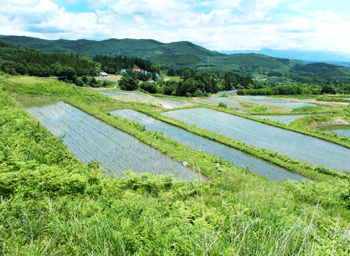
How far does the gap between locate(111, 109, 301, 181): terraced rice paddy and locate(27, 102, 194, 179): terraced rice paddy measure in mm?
3181

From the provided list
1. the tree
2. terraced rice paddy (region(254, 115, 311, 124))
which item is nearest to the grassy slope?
terraced rice paddy (region(254, 115, 311, 124))

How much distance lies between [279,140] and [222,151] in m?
5.90

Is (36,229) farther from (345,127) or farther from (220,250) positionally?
(345,127)

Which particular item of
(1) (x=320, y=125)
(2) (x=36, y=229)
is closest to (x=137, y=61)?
(1) (x=320, y=125)

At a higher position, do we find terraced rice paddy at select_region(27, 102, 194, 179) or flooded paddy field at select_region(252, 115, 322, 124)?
terraced rice paddy at select_region(27, 102, 194, 179)

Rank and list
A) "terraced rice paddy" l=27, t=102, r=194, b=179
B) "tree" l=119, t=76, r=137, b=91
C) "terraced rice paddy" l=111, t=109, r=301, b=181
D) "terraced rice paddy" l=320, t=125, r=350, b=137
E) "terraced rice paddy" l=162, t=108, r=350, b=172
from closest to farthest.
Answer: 1. "terraced rice paddy" l=27, t=102, r=194, b=179
2. "terraced rice paddy" l=111, t=109, r=301, b=181
3. "terraced rice paddy" l=162, t=108, r=350, b=172
4. "terraced rice paddy" l=320, t=125, r=350, b=137
5. "tree" l=119, t=76, r=137, b=91

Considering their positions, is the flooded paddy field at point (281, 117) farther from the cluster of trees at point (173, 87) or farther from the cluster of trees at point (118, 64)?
the cluster of trees at point (118, 64)

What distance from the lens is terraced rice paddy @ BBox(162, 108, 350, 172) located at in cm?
1297

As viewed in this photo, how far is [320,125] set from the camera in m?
25.2

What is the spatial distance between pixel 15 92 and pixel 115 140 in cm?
1812

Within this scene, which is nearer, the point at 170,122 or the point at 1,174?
the point at 1,174

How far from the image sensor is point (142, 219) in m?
3.68

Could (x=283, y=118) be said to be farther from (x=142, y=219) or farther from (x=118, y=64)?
(x=118, y=64)

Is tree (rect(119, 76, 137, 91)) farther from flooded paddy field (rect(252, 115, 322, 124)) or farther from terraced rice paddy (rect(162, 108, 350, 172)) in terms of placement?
flooded paddy field (rect(252, 115, 322, 124))
